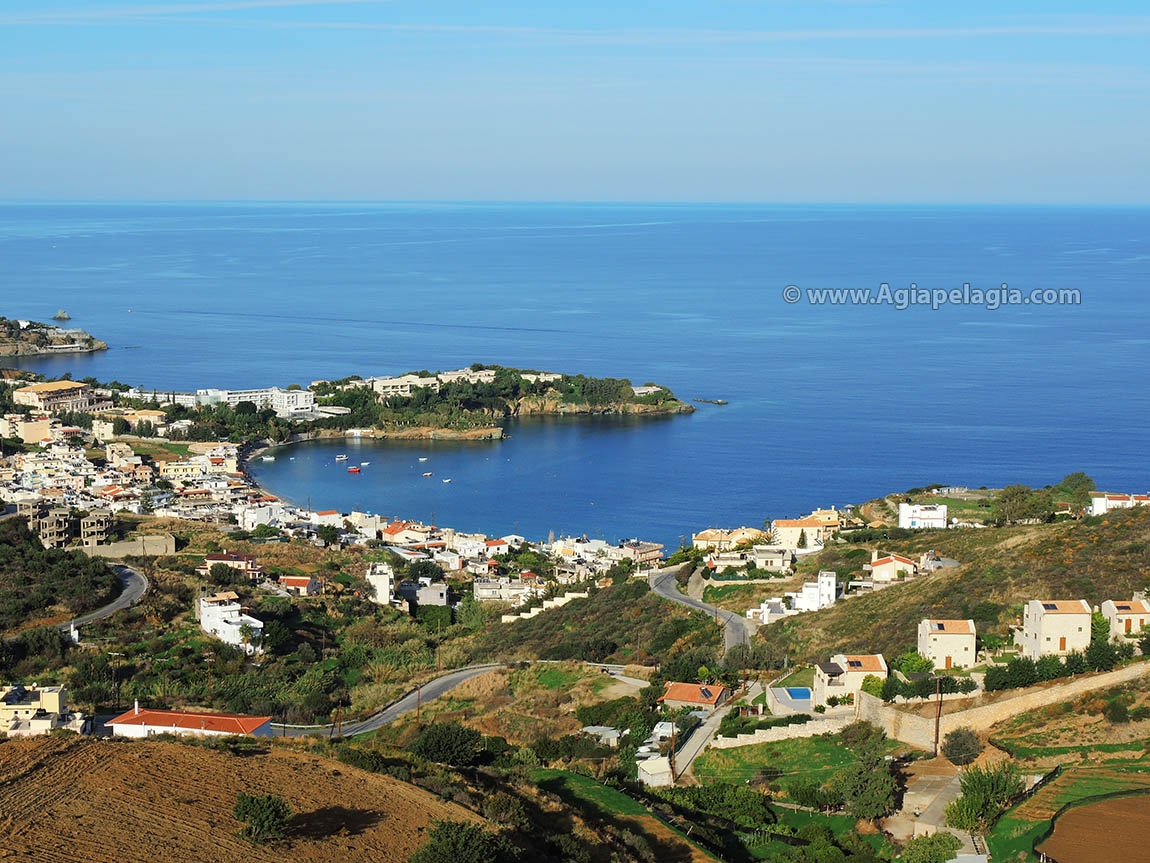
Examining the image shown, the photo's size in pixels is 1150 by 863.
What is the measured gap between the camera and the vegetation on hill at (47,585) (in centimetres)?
2167

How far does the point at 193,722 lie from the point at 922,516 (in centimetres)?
1729

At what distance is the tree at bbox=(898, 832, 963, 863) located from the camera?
1078 cm

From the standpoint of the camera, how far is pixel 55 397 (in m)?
48.0

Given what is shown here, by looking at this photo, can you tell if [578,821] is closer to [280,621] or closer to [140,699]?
[140,699]

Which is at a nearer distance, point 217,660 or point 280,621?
point 217,660

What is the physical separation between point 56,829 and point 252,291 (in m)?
84.2

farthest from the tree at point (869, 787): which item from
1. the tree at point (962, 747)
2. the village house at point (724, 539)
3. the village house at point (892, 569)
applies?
the village house at point (724, 539)

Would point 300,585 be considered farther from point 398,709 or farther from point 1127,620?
point 1127,620

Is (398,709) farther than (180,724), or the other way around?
(398,709)

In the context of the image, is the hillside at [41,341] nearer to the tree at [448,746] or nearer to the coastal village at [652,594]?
the coastal village at [652,594]

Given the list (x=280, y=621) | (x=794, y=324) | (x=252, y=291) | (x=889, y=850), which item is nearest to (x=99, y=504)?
(x=280, y=621)

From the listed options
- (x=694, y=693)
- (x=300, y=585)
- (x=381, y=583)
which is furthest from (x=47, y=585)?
(x=694, y=693)

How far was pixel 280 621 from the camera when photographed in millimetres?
22922

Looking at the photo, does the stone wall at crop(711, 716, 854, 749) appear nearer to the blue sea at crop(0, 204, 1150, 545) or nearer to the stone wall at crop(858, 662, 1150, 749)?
the stone wall at crop(858, 662, 1150, 749)
